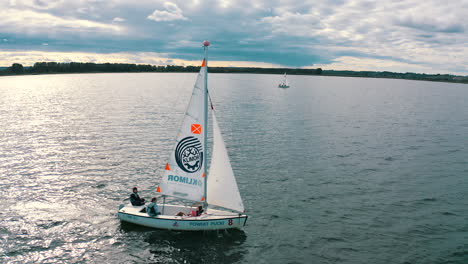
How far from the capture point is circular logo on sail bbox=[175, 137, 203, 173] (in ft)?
86.0

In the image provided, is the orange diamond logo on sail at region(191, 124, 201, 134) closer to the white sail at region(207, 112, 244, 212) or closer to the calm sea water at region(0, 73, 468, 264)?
the white sail at region(207, 112, 244, 212)

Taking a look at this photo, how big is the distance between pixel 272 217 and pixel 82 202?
1811cm

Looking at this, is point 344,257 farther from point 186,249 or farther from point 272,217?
point 186,249

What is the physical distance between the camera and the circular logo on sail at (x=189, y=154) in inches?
1032

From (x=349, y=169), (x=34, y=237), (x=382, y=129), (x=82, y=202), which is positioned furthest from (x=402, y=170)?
(x=34, y=237)

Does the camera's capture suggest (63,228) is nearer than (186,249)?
No

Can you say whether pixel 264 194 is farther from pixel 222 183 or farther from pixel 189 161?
pixel 189 161

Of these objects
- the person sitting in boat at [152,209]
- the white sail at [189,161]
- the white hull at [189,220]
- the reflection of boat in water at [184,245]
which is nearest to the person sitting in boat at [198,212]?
the white hull at [189,220]

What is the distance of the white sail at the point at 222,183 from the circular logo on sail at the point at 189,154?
1.18 metres

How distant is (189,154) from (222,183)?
11.7ft

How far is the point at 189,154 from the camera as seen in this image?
26.5 m

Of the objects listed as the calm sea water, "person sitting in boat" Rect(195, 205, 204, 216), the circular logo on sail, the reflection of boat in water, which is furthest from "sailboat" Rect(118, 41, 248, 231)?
the calm sea water

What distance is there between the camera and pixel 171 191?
27391mm

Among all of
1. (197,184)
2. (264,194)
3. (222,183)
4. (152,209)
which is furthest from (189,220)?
(264,194)
